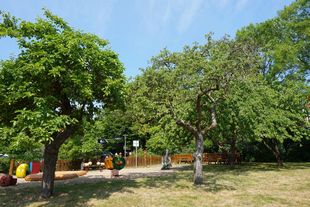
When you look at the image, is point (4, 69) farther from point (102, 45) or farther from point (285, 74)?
point (285, 74)

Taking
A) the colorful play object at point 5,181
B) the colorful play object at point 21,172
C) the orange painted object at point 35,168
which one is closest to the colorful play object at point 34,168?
the orange painted object at point 35,168

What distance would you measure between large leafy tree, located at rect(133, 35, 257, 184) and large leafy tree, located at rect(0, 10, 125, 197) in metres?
2.91

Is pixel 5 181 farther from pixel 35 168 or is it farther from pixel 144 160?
pixel 144 160

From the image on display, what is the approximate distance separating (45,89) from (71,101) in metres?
1.50

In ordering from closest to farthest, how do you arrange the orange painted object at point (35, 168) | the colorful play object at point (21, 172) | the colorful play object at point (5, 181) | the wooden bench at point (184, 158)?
the colorful play object at point (5, 181)
the colorful play object at point (21, 172)
the orange painted object at point (35, 168)
the wooden bench at point (184, 158)

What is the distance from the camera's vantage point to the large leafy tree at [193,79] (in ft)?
46.7

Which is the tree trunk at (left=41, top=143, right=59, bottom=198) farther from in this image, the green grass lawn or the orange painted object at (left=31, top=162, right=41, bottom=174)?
the orange painted object at (left=31, top=162, right=41, bottom=174)

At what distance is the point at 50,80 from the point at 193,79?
637cm

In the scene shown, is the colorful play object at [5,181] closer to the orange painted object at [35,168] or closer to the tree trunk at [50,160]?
the tree trunk at [50,160]

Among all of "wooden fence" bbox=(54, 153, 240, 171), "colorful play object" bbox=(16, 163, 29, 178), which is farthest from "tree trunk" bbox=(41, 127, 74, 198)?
"wooden fence" bbox=(54, 153, 240, 171)

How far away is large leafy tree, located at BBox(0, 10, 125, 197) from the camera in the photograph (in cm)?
994

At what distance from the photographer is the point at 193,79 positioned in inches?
560

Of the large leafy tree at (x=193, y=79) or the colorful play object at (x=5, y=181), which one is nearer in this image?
the large leafy tree at (x=193, y=79)

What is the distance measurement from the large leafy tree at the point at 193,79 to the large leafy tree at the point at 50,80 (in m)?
2.91
